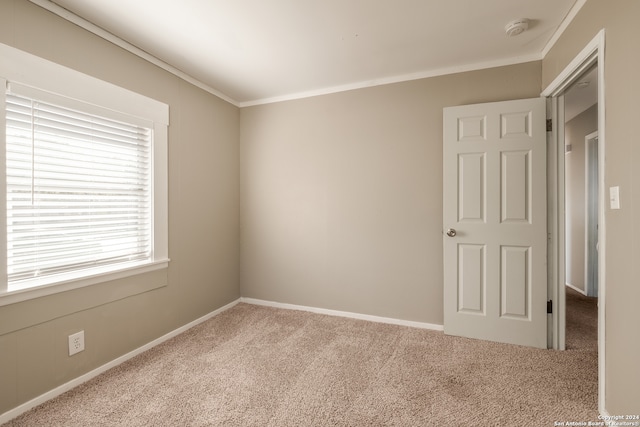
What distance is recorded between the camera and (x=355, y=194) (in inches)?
122

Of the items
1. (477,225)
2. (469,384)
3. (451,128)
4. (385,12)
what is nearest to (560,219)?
(477,225)

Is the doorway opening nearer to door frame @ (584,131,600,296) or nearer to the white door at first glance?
door frame @ (584,131,600,296)

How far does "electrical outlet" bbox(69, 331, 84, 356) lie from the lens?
194 centimetres

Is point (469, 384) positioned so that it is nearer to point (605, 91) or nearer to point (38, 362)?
point (605, 91)

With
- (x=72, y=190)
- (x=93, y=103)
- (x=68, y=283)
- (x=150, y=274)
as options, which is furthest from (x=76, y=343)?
(x=93, y=103)

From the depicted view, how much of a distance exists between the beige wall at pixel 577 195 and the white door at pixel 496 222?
231 cm

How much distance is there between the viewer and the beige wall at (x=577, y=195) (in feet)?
13.3

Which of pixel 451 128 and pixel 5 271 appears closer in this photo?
pixel 5 271

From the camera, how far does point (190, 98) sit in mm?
2865

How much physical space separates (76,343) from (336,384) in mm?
1694

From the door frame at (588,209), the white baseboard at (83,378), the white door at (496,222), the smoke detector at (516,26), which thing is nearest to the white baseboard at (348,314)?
the white door at (496,222)

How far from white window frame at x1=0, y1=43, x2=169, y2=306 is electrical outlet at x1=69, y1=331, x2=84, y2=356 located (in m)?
0.32

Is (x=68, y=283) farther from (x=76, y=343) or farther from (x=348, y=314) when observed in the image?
(x=348, y=314)

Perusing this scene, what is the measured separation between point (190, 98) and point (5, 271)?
1909 mm
